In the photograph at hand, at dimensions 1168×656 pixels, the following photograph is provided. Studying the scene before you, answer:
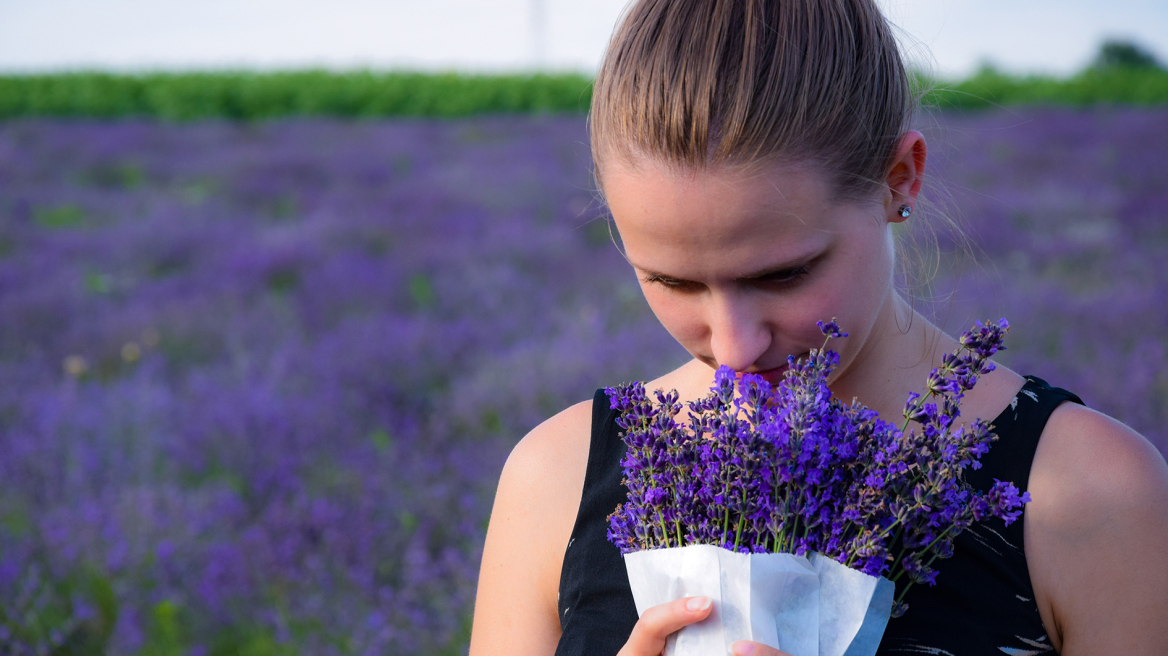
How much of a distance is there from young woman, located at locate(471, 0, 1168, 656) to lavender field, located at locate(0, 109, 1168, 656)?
1.50 ft

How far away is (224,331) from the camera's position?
19.7 ft

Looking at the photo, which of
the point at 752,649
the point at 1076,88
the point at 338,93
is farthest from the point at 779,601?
the point at 1076,88

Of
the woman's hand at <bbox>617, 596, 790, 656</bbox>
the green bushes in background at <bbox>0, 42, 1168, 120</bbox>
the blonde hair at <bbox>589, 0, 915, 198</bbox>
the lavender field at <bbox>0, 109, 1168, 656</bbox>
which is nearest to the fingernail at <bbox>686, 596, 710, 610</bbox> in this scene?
the woman's hand at <bbox>617, 596, 790, 656</bbox>

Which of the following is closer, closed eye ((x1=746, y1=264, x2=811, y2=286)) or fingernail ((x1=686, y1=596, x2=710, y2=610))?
fingernail ((x1=686, y1=596, x2=710, y2=610))

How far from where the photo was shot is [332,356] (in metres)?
5.45

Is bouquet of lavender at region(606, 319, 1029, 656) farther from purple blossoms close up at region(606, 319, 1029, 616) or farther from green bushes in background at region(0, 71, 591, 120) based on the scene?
green bushes in background at region(0, 71, 591, 120)

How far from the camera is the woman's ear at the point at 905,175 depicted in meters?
1.36

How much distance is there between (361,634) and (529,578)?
6.16 ft

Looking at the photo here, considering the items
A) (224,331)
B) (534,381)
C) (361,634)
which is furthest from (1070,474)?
(224,331)

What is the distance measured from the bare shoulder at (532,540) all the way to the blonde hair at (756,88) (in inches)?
23.0

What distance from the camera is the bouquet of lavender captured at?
938 mm

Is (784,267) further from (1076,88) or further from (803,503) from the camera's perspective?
(1076,88)

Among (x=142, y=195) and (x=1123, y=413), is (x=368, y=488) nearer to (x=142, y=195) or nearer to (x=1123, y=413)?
(x=1123, y=413)

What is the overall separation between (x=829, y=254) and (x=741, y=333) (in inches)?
6.6
